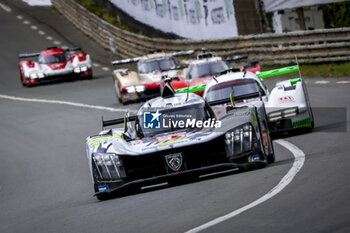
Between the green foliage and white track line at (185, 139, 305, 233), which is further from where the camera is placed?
the green foliage

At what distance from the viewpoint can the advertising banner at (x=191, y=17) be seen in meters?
27.6

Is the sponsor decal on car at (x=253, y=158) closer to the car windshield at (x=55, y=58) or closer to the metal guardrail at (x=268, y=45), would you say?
the metal guardrail at (x=268, y=45)

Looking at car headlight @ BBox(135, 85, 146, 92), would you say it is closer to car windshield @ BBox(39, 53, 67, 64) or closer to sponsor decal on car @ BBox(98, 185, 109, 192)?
car windshield @ BBox(39, 53, 67, 64)

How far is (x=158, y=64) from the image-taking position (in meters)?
24.4

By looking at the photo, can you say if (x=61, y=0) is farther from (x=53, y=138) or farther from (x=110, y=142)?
(x=110, y=142)

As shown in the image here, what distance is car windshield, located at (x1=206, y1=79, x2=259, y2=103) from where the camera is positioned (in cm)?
1430

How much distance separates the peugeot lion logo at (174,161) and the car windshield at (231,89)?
15.2ft

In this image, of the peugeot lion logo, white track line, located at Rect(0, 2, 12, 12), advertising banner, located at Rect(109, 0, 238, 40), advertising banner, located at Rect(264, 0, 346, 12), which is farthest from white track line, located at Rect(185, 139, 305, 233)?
white track line, located at Rect(0, 2, 12, 12)

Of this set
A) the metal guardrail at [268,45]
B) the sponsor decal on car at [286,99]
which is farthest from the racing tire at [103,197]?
the metal guardrail at [268,45]

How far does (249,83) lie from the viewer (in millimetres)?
14406

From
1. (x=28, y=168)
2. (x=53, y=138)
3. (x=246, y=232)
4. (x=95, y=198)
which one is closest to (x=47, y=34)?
(x=53, y=138)

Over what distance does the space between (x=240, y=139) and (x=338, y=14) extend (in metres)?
22.1

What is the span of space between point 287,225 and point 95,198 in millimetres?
4739

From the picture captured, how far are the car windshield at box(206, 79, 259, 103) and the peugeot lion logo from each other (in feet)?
15.2
